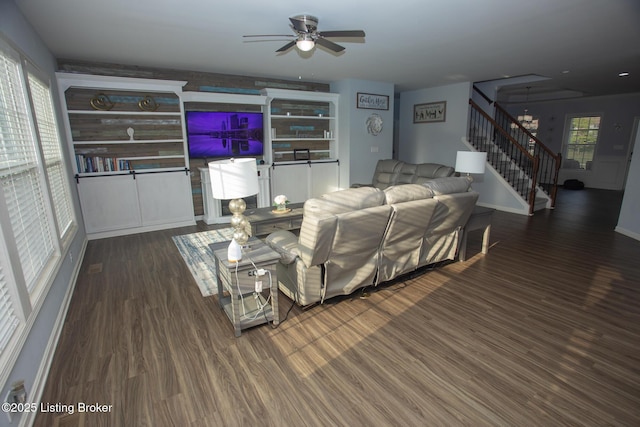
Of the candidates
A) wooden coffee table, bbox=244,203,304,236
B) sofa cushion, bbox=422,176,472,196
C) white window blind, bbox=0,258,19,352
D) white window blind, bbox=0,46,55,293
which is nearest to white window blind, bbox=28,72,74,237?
white window blind, bbox=0,46,55,293

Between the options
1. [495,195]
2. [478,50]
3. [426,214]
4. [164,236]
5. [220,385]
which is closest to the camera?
[220,385]

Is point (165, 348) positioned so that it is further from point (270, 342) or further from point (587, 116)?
point (587, 116)

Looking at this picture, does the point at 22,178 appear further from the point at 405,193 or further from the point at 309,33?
the point at 405,193

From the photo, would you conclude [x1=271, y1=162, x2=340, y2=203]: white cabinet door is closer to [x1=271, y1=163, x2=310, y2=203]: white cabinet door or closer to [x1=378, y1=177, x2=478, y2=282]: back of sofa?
[x1=271, y1=163, x2=310, y2=203]: white cabinet door

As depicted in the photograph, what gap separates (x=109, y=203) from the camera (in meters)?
4.88

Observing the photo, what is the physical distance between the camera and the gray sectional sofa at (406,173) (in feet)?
17.1

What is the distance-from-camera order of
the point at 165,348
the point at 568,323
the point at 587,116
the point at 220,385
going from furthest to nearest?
the point at 587,116 → the point at 568,323 → the point at 165,348 → the point at 220,385

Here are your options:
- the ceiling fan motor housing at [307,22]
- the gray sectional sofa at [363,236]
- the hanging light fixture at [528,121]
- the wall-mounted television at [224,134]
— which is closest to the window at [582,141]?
the hanging light fixture at [528,121]

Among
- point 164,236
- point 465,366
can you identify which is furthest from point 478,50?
point 164,236

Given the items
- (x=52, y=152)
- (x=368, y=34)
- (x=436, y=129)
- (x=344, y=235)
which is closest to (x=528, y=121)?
(x=436, y=129)

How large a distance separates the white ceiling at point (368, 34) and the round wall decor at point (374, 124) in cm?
118

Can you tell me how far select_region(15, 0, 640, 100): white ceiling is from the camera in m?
2.87

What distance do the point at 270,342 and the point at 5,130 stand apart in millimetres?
2355

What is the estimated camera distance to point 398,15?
3.06 meters
